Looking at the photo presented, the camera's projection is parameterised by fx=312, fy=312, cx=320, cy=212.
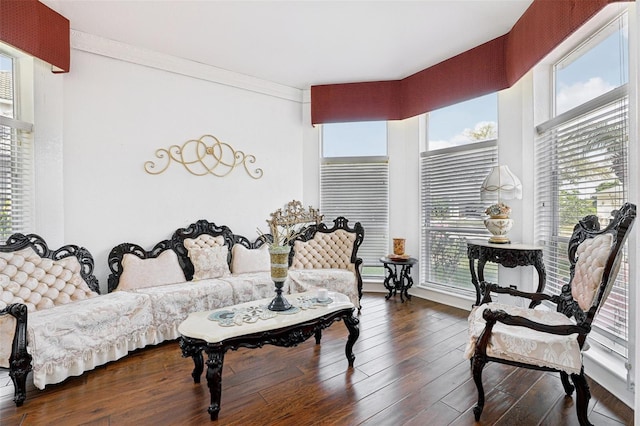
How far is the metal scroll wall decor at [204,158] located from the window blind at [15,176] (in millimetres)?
1073

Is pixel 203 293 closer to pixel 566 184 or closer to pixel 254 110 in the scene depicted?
pixel 254 110

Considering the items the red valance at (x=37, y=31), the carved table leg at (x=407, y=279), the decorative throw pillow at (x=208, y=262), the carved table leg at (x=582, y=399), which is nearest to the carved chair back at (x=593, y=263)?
the carved table leg at (x=582, y=399)

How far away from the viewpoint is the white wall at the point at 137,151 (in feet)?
10.7

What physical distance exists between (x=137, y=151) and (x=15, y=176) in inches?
44.0

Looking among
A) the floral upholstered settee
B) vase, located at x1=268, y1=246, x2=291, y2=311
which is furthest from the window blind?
vase, located at x1=268, y1=246, x2=291, y2=311

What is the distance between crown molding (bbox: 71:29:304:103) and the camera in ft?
11.2

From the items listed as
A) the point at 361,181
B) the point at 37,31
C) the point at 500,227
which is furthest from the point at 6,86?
the point at 500,227

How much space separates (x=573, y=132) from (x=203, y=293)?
386cm

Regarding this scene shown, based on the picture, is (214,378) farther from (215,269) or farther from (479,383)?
(215,269)

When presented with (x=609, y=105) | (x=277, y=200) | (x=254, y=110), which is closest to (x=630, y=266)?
(x=609, y=105)

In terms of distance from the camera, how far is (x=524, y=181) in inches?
135

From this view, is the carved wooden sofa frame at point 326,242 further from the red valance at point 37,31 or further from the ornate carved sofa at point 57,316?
the red valance at point 37,31

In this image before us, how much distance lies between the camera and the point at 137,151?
375 cm

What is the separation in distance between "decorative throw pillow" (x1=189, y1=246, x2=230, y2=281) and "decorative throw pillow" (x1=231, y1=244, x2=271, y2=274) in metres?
0.16
